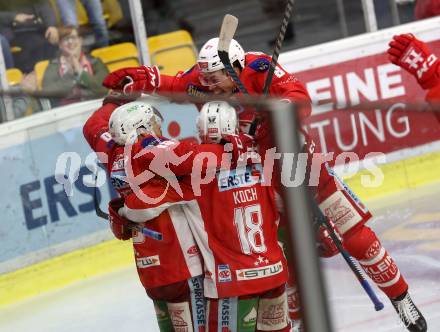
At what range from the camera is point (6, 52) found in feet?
19.1

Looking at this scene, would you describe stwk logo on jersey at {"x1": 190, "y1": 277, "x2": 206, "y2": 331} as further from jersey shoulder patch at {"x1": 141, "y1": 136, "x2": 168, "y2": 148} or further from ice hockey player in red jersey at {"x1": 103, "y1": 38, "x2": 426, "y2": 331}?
ice hockey player in red jersey at {"x1": 103, "y1": 38, "x2": 426, "y2": 331}

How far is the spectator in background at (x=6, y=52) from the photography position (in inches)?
228

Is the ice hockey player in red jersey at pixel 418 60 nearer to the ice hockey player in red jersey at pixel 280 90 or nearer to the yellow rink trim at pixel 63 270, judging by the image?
the ice hockey player in red jersey at pixel 280 90

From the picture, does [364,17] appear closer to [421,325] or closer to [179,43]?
[179,43]

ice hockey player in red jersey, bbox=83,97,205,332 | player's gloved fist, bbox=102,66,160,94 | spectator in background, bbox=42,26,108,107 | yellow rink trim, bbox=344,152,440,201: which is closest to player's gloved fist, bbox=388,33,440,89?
yellow rink trim, bbox=344,152,440,201

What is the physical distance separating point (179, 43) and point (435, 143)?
405 cm

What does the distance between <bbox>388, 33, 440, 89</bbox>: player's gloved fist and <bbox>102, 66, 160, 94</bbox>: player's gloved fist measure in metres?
0.92

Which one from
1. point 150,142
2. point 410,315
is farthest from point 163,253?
point 410,315

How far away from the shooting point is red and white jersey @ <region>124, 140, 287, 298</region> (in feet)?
10.8

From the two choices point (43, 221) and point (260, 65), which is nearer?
point (260, 65)

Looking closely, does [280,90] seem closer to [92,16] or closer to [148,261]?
[148,261]

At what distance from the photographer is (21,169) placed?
17.6 ft

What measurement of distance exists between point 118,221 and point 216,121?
89cm

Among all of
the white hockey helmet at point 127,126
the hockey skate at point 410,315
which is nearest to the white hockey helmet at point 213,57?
the white hockey helmet at point 127,126
